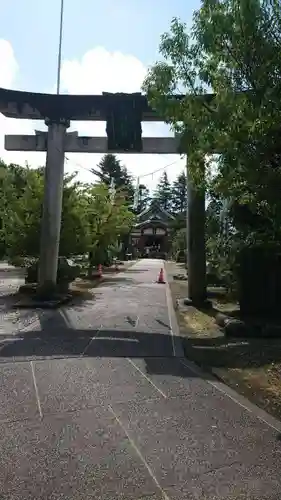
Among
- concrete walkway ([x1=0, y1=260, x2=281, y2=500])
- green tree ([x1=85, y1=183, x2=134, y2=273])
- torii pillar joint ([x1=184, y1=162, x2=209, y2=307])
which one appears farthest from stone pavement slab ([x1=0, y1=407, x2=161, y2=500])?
green tree ([x1=85, y1=183, x2=134, y2=273])

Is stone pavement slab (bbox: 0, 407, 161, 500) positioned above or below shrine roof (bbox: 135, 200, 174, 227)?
below

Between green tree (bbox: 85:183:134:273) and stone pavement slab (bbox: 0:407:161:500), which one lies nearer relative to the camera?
stone pavement slab (bbox: 0:407:161:500)

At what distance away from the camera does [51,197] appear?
1309 centimetres

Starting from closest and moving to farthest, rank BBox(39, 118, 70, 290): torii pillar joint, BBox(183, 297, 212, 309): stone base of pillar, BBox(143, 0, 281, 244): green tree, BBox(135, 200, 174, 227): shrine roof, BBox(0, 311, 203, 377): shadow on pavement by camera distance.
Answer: BBox(143, 0, 281, 244): green tree, BBox(0, 311, 203, 377): shadow on pavement, BBox(39, 118, 70, 290): torii pillar joint, BBox(183, 297, 212, 309): stone base of pillar, BBox(135, 200, 174, 227): shrine roof

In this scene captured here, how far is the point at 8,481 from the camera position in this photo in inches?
128

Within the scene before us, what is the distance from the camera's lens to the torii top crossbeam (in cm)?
1263

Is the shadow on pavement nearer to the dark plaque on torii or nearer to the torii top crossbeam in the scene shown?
the dark plaque on torii

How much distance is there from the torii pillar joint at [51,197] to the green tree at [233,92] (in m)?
6.64

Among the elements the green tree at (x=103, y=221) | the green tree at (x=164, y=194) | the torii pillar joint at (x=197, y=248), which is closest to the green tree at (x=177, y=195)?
the green tree at (x=164, y=194)

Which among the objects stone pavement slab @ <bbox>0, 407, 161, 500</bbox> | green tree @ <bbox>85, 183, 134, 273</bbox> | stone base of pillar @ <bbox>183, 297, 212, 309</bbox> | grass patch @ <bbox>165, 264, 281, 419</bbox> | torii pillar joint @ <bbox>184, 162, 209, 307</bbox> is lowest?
stone pavement slab @ <bbox>0, 407, 161, 500</bbox>

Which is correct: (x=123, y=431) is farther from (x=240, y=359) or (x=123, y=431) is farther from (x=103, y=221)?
(x=103, y=221)

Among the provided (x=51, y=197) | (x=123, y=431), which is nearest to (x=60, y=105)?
(x=51, y=197)

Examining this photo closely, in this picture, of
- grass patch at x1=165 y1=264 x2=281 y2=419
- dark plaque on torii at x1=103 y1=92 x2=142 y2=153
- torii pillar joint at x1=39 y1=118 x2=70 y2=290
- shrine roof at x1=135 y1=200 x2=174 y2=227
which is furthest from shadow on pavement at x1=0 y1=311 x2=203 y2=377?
shrine roof at x1=135 y1=200 x2=174 y2=227

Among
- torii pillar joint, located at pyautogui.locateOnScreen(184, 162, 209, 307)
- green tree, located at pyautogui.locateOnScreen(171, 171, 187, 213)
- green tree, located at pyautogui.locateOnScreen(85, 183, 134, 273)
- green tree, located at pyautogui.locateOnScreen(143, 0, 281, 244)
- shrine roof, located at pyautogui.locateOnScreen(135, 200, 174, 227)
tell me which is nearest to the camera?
green tree, located at pyautogui.locateOnScreen(143, 0, 281, 244)
